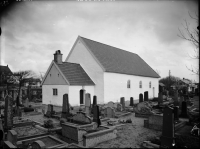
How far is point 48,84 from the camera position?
19.8 metres

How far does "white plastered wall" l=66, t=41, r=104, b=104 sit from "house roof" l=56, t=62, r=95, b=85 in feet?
2.23

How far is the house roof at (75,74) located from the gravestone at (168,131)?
41.3 ft

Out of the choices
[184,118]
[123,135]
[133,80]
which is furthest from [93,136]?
[133,80]

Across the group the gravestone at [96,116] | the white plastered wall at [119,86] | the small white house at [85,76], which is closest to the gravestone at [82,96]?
the small white house at [85,76]

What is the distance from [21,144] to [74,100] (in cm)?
1140

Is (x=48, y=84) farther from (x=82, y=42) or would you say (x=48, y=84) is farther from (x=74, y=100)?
(x=82, y=42)

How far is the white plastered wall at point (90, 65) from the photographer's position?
19.7 metres

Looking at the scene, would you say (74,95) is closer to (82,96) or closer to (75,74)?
(82,96)

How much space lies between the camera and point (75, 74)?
62.4ft

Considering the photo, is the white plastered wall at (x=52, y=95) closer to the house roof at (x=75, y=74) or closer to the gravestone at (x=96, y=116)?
the house roof at (x=75, y=74)

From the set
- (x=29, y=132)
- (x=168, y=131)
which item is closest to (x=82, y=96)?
(x=29, y=132)

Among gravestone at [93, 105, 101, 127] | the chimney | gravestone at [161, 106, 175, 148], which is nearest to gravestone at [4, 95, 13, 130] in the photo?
gravestone at [93, 105, 101, 127]

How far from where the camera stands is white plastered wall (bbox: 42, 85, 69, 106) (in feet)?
58.2

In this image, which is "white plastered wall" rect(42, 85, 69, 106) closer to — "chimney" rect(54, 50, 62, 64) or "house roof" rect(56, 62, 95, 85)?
"house roof" rect(56, 62, 95, 85)
